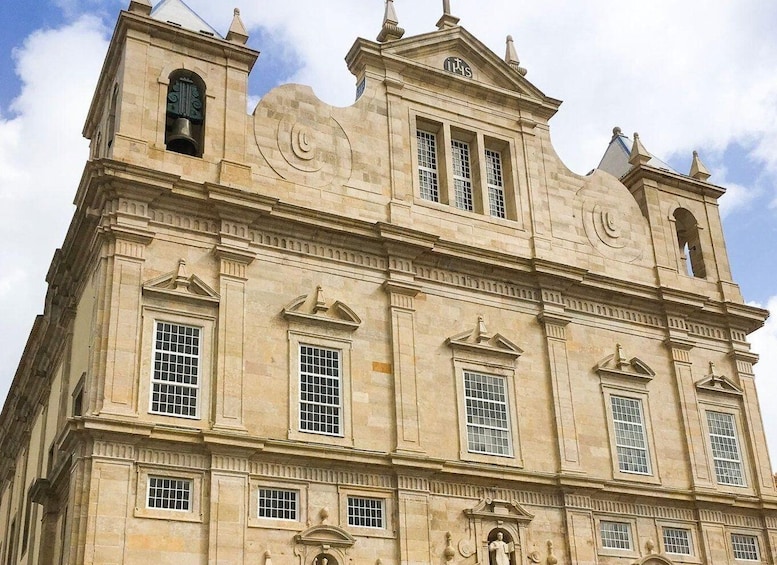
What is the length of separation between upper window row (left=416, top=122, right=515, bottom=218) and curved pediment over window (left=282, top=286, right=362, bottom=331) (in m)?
5.03

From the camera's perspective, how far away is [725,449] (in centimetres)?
3112

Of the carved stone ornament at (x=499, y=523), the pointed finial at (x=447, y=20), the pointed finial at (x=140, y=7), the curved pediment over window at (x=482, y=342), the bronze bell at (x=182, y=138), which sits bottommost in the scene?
the carved stone ornament at (x=499, y=523)

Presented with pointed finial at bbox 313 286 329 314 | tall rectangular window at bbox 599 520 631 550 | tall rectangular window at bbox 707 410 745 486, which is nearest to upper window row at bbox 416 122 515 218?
pointed finial at bbox 313 286 329 314

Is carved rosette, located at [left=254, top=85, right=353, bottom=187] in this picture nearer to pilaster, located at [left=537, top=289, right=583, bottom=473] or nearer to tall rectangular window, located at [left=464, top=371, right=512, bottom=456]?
tall rectangular window, located at [left=464, top=371, right=512, bottom=456]

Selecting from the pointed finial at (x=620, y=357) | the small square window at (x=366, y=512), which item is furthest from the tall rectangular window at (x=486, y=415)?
the pointed finial at (x=620, y=357)

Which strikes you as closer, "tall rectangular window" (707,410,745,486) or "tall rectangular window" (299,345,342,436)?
"tall rectangular window" (299,345,342,436)

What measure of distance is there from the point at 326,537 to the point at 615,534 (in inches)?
333

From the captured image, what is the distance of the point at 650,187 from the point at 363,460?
1490 centimetres

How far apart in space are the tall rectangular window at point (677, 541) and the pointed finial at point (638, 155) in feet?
38.9

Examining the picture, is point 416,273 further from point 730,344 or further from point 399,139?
point 730,344

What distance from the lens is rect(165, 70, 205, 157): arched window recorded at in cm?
2702

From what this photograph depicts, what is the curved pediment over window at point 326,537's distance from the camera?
924 inches

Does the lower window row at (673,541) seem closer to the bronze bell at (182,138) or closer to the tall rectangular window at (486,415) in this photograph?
the tall rectangular window at (486,415)

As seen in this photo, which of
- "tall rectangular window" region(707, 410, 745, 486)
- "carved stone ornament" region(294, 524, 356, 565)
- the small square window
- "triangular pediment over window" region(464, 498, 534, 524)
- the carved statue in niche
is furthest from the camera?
"tall rectangular window" region(707, 410, 745, 486)
